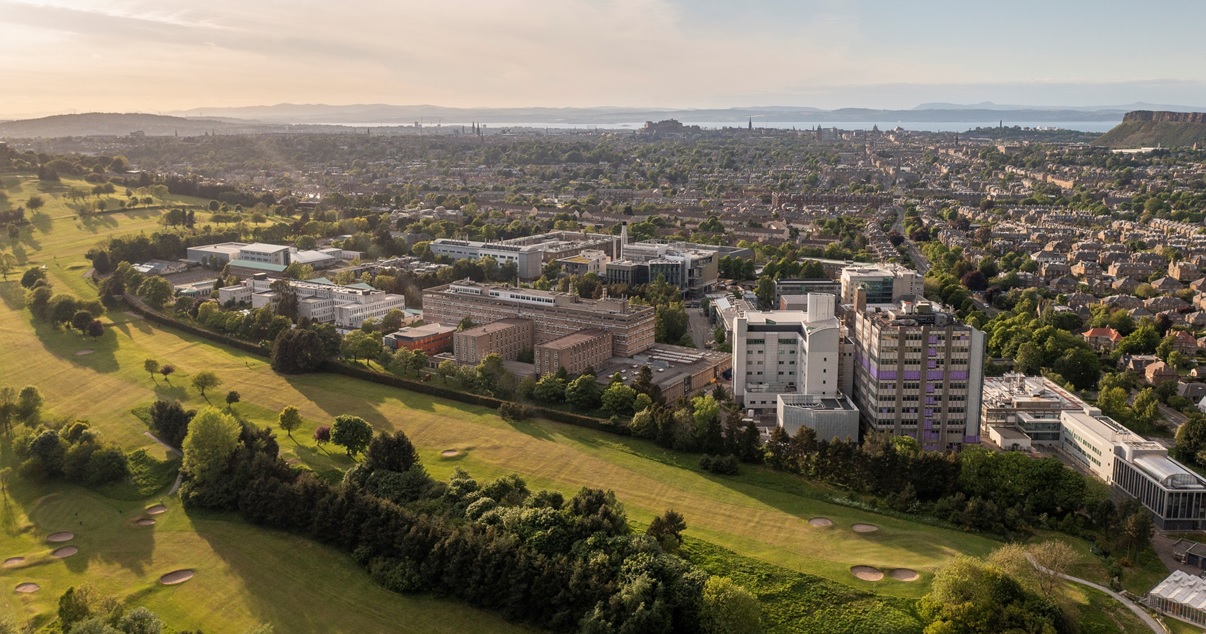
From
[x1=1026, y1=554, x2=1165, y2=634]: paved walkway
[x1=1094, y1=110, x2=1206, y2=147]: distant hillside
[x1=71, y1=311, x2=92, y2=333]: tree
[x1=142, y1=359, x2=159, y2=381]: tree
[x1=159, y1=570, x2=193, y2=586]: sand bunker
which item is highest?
[x1=1094, y1=110, x2=1206, y2=147]: distant hillside

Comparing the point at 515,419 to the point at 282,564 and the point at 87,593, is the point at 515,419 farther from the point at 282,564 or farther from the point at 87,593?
the point at 87,593

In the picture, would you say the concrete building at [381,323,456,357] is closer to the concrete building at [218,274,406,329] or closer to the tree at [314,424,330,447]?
the concrete building at [218,274,406,329]

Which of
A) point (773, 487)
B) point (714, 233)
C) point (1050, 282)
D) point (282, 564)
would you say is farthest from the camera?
point (714, 233)

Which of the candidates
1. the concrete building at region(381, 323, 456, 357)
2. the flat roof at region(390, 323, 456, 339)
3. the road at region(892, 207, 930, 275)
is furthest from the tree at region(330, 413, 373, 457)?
the road at region(892, 207, 930, 275)

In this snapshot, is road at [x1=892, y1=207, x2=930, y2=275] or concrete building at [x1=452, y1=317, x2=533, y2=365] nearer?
concrete building at [x1=452, y1=317, x2=533, y2=365]

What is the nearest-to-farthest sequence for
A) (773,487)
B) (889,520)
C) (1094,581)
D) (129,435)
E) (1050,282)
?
(1094,581)
(889,520)
(773,487)
(129,435)
(1050,282)

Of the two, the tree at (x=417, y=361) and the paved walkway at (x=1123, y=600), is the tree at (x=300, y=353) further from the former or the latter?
the paved walkway at (x=1123, y=600)

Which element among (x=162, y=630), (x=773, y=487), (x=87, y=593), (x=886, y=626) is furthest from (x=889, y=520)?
(x=87, y=593)
